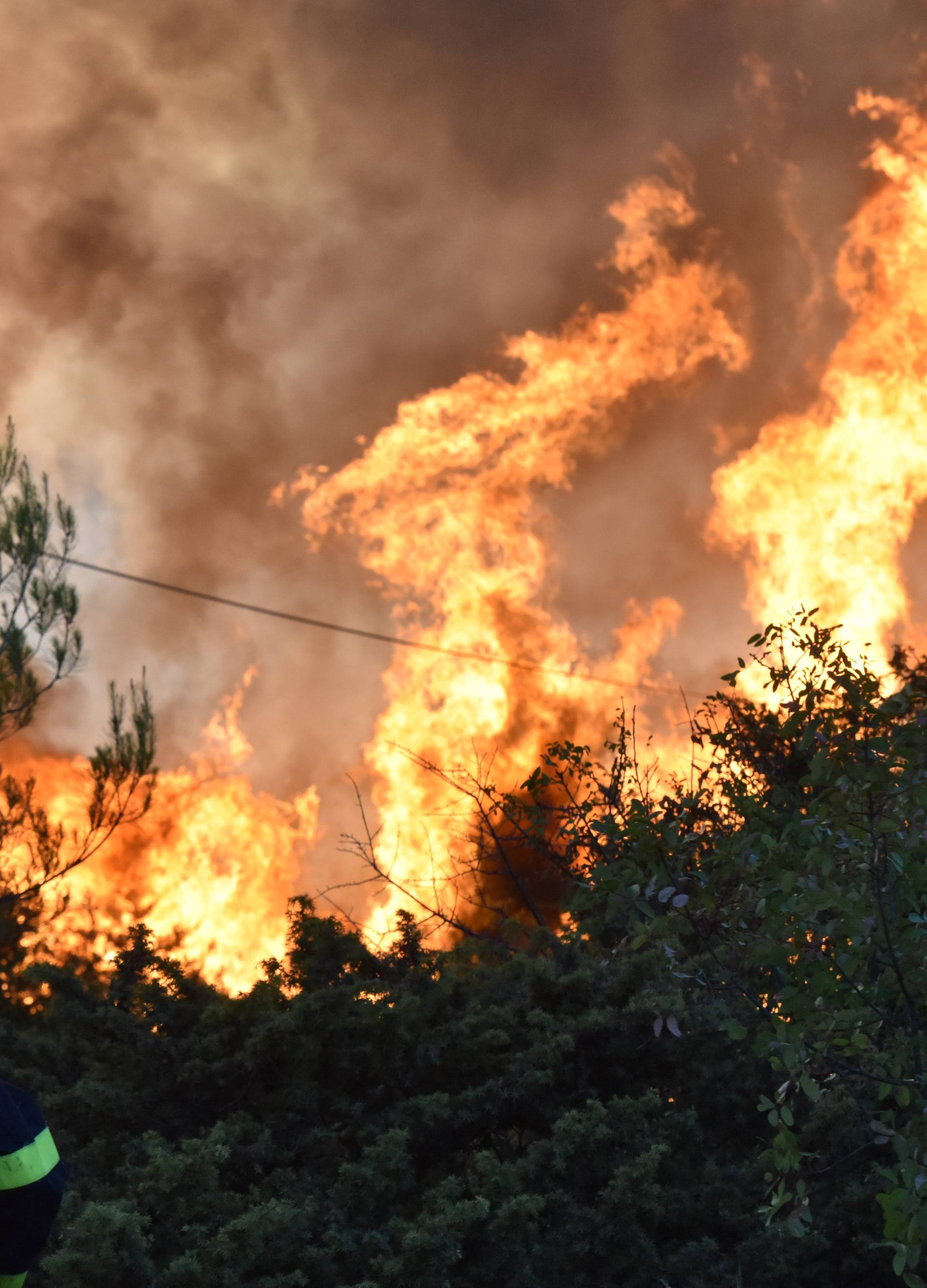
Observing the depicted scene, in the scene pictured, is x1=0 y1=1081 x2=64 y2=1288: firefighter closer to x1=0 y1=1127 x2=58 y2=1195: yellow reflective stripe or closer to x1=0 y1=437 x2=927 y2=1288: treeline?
x1=0 y1=1127 x2=58 y2=1195: yellow reflective stripe

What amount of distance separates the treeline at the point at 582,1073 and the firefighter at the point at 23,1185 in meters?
2.16

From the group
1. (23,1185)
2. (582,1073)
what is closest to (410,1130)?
(582,1073)

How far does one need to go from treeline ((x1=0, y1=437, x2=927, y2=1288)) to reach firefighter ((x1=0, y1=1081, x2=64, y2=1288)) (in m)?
2.16

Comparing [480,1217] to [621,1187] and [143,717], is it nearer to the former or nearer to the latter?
[621,1187]

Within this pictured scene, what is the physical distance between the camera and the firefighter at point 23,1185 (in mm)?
1603

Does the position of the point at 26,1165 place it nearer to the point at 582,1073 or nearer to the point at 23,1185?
the point at 23,1185

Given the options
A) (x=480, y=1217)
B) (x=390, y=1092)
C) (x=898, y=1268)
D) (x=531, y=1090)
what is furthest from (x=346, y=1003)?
(x=898, y=1268)

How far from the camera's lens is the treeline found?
3400 mm

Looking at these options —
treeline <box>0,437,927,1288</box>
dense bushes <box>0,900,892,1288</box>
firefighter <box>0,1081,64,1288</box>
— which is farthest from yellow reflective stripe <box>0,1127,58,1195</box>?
dense bushes <box>0,900,892,1288</box>

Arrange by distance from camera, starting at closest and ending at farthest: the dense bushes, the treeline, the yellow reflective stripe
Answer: the yellow reflective stripe → the treeline → the dense bushes

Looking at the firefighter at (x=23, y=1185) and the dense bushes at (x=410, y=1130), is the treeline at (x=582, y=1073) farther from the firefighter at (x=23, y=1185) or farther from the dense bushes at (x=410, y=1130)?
the firefighter at (x=23, y=1185)

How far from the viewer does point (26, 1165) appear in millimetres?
1610

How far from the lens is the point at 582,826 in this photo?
6.96m

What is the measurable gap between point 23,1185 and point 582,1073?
5.30m
